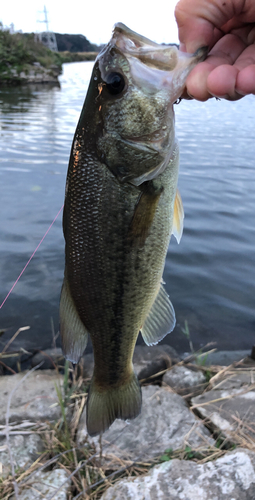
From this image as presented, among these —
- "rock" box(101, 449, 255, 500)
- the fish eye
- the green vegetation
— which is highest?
the green vegetation

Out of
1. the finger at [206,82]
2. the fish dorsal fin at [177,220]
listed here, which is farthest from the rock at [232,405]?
the finger at [206,82]

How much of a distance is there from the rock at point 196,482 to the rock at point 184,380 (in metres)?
1.29

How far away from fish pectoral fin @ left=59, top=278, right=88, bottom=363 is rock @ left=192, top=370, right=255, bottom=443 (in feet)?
5.97

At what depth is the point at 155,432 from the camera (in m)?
3.16

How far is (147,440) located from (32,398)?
1.31 m

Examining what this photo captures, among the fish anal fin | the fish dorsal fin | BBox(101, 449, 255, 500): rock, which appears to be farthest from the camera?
BBox(101, 449, 255, 500): rock

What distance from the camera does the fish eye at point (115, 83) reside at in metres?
1.68

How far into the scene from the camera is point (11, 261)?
6.56 meters

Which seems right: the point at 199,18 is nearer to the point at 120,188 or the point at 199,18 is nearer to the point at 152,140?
the point at 152,140

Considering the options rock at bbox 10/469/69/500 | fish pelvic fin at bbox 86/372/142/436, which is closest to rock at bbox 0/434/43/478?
rock at bbox 10/469/69/500

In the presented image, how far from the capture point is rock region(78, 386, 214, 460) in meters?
2.97

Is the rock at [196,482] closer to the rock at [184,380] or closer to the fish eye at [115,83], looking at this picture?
the rock at [184,380]

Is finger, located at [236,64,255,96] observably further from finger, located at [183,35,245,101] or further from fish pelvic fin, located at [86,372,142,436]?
fish pelvic fin, located at [86,372,142,436]

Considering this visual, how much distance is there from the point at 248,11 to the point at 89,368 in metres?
3.66
